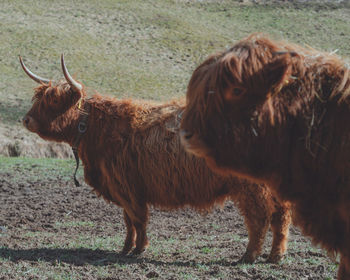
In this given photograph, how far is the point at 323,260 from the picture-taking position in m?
5.65

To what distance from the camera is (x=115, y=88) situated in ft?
83.8

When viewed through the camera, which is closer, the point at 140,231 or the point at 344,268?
the point at 344,268

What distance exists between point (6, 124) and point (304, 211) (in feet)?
55.7

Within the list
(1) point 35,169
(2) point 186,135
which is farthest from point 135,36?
(2) point 186,135

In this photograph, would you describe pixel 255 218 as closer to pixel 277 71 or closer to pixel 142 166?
pixel 142 166

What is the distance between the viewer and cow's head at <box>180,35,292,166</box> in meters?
2.55

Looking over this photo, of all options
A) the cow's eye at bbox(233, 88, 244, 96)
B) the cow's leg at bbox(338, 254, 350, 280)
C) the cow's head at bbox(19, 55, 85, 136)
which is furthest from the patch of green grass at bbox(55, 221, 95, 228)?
the cow's eye at bbox(233, 88, 244, 96)

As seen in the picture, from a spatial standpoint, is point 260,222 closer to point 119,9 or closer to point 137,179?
point 137,179

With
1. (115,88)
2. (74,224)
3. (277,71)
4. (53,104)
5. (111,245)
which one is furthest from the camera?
(115,88)

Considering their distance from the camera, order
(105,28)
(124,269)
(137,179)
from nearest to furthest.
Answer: (124,269)
(137,179)
(105,28)

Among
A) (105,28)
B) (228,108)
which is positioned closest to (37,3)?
(105,28)

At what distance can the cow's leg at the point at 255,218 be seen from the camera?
5680 mm

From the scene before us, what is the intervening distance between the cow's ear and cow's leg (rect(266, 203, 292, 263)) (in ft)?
11.1

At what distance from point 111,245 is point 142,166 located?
121cm
